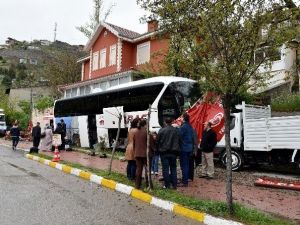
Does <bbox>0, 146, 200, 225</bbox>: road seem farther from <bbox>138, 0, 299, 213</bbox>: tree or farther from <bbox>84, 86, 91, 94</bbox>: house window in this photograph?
<bbox>84, 86, 91, 94</bbox>: house window

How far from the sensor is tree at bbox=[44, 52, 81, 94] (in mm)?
51000

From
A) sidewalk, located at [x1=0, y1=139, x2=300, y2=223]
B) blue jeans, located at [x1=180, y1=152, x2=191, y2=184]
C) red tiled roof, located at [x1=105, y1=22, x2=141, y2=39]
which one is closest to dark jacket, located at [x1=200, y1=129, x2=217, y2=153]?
sidewalk, located at [x1=0, y1=139, x2=300, y2=223]

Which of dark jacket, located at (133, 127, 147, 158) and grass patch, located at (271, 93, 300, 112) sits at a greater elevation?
grass patch, located at (271, 93, 300, 112)

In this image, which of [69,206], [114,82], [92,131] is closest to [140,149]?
[69,206]

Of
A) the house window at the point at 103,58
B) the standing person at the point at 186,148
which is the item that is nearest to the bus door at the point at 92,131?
the standing person at the point at 186,148

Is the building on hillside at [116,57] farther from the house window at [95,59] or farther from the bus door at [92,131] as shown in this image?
the bus door at [92,131]

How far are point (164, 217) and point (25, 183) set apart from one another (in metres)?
5.09

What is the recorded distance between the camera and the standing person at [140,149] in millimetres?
11016

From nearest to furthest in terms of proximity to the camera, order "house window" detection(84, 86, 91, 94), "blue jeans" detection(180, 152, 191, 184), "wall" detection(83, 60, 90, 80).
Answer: "blue jeans" detection(180, 152, 191, 184) → "house window" detection(84, 86, 91, 94) → "wall" detection(83, 60, 90, 80)

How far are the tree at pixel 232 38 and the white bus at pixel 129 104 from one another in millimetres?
10492

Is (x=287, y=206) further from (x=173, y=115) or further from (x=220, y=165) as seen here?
(x=173, y=115)

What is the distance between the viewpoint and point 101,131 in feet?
80.8

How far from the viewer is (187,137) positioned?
12117mm

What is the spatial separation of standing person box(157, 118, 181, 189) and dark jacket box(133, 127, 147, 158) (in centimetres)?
36
